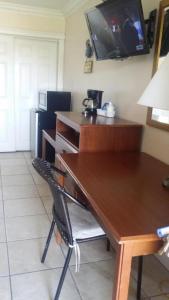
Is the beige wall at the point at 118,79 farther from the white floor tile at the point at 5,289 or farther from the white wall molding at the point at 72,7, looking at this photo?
the white floor tile at the point at 5,289

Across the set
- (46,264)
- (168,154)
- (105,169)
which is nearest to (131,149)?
(168,154)

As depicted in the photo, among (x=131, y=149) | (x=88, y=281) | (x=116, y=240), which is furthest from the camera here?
(x=131, y=149)

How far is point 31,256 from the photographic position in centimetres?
196

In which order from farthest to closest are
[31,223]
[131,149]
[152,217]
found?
[31,223], [131,149], [152,217]

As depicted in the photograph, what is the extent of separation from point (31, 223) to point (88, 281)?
0.87m

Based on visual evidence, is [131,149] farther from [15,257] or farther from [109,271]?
[15,257]

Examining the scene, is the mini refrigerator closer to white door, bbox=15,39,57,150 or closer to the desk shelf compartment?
white door, bbox=15,39,57,150

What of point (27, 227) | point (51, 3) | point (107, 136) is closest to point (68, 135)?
point (107, 136)

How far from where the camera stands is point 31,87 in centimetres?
453

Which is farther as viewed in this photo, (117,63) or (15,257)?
(117,63)

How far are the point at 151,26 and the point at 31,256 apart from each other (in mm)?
1944

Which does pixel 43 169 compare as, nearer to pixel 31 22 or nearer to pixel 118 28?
pixel 118 28

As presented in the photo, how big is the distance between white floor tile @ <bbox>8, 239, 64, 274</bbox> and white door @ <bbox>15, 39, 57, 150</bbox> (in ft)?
9.39

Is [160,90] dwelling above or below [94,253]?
above
